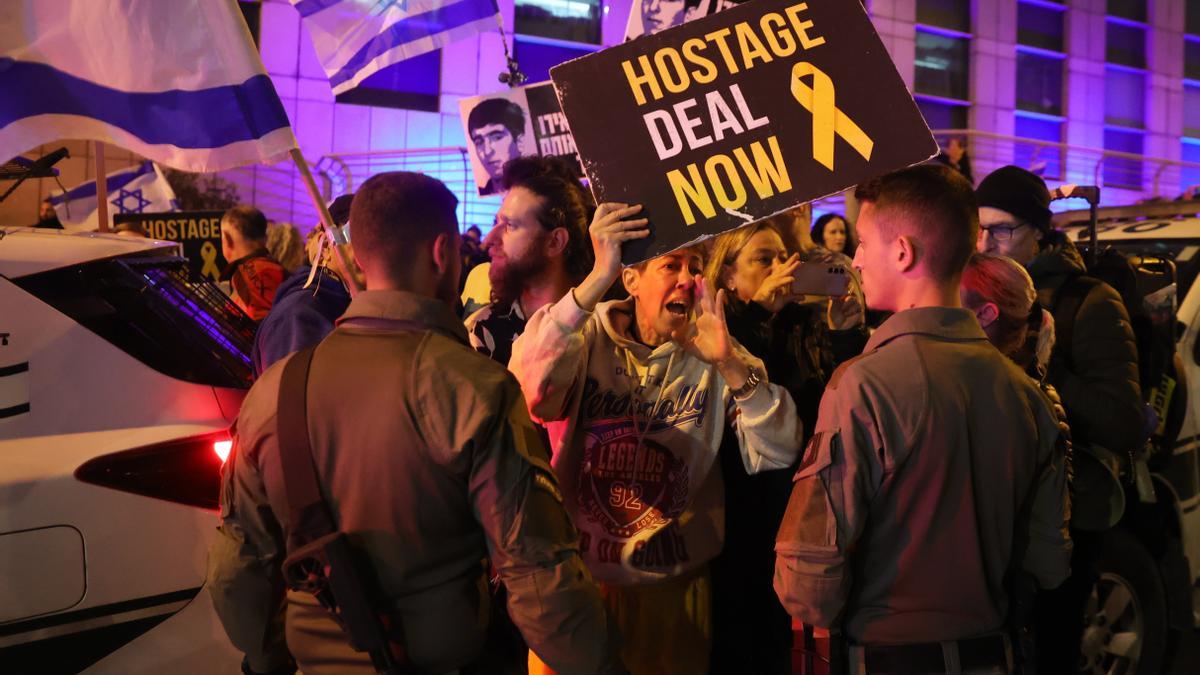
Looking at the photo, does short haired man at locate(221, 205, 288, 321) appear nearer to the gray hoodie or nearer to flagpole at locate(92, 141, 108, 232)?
flagpole at locate(92, 141, 108, 232)

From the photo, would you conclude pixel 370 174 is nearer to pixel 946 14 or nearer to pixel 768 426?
pixel 768 426

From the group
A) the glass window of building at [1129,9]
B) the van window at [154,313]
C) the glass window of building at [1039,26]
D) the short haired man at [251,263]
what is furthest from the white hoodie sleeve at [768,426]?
the glass window of building at [1129,9]

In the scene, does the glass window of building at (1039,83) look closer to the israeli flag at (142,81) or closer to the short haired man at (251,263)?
the short haired man at (251,263)

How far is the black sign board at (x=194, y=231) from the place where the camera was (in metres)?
8.44

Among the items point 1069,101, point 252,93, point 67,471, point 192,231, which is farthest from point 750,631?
point 1069,101

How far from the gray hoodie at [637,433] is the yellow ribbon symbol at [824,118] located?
27.1 inches

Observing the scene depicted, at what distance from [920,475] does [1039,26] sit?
85.1ft

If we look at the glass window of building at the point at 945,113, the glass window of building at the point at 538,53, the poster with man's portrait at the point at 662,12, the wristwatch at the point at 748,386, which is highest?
the glass window of building at the point at 538,53

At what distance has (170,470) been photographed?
9.17 feet

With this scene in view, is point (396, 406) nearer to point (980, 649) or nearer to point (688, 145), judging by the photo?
point (688, 145)

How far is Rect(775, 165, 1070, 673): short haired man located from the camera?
216 centimetres

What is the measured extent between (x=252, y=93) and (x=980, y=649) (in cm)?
284

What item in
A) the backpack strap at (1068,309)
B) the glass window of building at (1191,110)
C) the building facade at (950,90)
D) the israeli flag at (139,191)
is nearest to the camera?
the backpack strap at (1068,309)

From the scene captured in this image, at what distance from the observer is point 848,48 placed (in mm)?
2531
